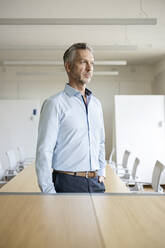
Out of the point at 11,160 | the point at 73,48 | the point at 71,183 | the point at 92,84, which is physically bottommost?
the point at 11,160

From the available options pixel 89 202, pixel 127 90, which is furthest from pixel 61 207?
pixel 127 90

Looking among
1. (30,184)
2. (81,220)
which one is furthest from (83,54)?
(30,184)

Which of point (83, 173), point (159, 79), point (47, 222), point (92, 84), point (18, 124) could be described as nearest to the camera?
point (47, 222)

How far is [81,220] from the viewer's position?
1252 mm

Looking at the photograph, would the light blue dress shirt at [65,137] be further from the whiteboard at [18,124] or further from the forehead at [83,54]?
the whiteboard at [18,124]

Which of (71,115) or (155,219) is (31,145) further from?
(155,219)

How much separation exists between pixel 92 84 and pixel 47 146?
838 centimetres

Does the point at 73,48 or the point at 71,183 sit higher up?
the point at 73,48

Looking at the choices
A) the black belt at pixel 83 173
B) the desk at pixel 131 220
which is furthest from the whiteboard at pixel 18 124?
the desk at pixel 131 220

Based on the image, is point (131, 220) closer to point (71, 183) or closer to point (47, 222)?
point (47, 222)

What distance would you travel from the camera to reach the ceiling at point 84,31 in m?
4.83

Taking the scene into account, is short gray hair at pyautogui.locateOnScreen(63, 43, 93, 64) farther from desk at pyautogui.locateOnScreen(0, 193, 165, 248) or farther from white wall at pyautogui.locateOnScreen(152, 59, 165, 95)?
white wall at pyautogui.locateOnScreen(152, 59, 165, 95)

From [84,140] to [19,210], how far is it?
0.73 m

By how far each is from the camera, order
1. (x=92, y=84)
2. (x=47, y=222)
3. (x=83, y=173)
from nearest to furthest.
→ 1. (x=47, y=222)
2. (x=83, y=173)
3. (x=92, y=84)
